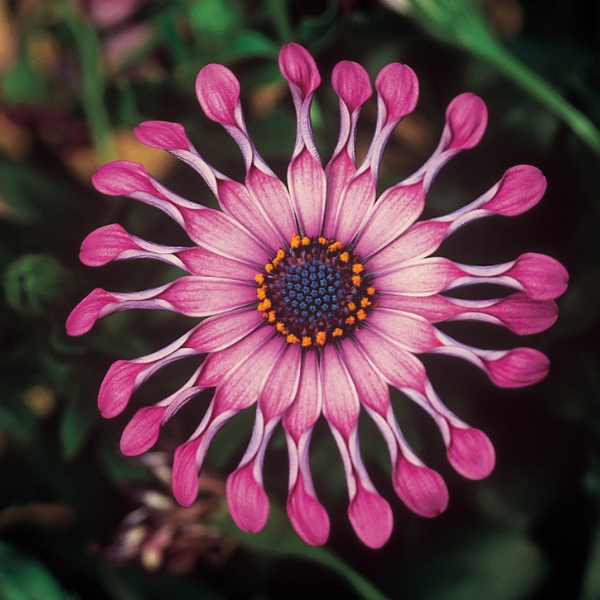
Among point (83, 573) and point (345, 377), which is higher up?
point (345, 377)

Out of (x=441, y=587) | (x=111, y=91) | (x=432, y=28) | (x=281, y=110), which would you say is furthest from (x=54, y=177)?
(x=441, y=587)

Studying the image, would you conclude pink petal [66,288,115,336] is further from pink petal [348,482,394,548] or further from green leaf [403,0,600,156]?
green leaf [403,0,600,156]

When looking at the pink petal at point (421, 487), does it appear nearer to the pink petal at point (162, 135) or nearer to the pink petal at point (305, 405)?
the pink petal at point (305, 405)

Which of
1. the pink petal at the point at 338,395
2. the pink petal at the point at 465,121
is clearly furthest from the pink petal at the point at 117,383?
the pink petal at the point at 465,121

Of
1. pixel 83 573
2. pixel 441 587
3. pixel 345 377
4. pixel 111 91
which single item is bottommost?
pixel 83 573

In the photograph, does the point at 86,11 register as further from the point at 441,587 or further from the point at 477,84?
the point at 441,587
